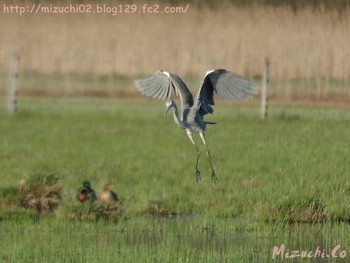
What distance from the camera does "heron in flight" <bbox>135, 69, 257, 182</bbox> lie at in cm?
→ 1160

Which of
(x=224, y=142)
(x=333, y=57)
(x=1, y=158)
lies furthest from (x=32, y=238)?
(x=333, y=57)

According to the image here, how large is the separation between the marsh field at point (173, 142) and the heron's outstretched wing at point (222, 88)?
4.35 feet

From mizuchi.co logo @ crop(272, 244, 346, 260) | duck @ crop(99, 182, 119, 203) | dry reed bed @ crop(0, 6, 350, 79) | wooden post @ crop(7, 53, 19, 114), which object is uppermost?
dry reed bed @ crop(0, 6, 350, 79)

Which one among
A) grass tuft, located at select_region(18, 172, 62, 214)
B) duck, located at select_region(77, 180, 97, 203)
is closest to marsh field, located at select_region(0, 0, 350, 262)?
grass tuft, located at select_region(18, 172, 62, 214)

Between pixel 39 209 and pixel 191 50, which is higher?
pixel 191 50

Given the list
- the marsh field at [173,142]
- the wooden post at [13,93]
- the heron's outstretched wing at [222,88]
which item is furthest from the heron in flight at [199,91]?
the wooden post at [13,93]

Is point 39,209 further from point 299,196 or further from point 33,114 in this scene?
point 33,114

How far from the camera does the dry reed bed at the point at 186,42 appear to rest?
3141 centimetres

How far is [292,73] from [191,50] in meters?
3.21

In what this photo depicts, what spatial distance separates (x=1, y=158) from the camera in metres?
19.1

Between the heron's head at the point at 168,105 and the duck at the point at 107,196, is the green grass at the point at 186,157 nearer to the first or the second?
the duck at the point at 107,196

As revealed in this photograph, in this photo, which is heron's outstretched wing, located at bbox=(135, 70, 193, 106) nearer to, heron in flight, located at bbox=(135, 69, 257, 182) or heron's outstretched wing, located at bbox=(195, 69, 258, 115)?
heron in flight, located at bbox=(135, 69, 257, 182)

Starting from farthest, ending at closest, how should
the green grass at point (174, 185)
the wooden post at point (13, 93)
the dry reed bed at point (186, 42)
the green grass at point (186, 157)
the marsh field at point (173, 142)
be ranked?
1. the dry reed bed at point (186, 42)
2. the wooden post at point (13, 93)
3. the green grass at point (186, 157)
4. the marsh field at point (173, 142)
5. the green grass at point (174, 185)

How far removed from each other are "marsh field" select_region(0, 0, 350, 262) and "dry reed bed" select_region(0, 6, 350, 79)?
38 mm
